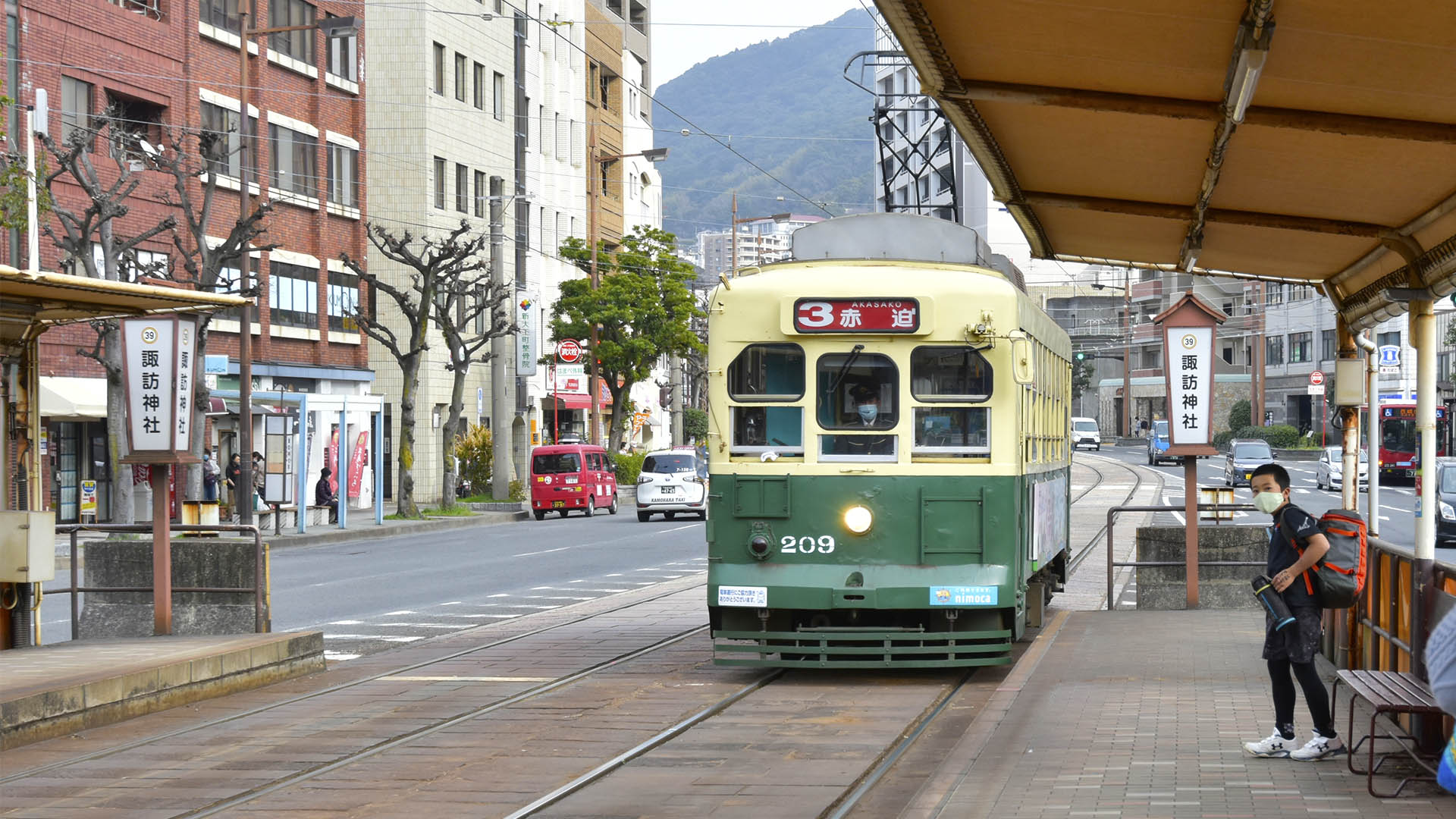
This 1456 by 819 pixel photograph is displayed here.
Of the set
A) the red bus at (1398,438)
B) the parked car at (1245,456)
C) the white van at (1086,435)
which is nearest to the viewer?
the parked car at (1245,456)

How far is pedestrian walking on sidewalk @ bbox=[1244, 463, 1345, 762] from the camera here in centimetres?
905

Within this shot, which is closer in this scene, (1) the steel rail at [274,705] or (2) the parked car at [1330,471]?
(1) the steel rail at [274,705]

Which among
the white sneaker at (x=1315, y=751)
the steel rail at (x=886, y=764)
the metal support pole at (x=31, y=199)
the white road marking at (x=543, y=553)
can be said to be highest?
the metal support pole at (x=31, y=199)

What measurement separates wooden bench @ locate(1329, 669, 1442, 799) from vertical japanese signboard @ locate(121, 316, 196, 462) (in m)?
9.04

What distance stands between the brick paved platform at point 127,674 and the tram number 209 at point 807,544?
13.0 feet

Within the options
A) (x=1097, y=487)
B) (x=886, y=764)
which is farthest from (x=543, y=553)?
(x=1097, y=487)

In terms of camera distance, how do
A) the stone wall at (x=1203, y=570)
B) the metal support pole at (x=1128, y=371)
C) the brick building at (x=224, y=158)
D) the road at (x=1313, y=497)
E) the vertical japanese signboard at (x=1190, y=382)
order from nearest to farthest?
1. the vertical japanese signboard at (x=1190, y=382)
2. the stone wall at (x=1203, y=570)
3. the road at (x=1313, y=497)
4. the brick building at (x=224, y=158)
5. the metal support pole at (x=1128, y=371)

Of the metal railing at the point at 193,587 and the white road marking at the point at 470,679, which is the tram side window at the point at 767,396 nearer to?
the white road marking at the point at 470,679

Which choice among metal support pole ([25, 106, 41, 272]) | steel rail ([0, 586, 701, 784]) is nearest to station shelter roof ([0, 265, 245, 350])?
steel rail ([0, 586, 701, 784])

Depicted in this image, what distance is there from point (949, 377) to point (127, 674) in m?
6.05

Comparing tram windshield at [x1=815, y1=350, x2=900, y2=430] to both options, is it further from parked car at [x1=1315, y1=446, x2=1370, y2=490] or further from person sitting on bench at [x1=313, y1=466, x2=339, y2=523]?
parked car at [x1=1315, y1=446, x2=1370, y2=490]

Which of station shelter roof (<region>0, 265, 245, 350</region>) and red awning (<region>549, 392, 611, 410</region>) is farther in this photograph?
red awning (<region>549, 392, 611, 410</region>)

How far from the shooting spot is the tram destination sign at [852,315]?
1307 centimetres

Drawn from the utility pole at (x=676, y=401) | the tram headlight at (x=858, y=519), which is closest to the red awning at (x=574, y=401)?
the utility pole at (x=676, y=401)
